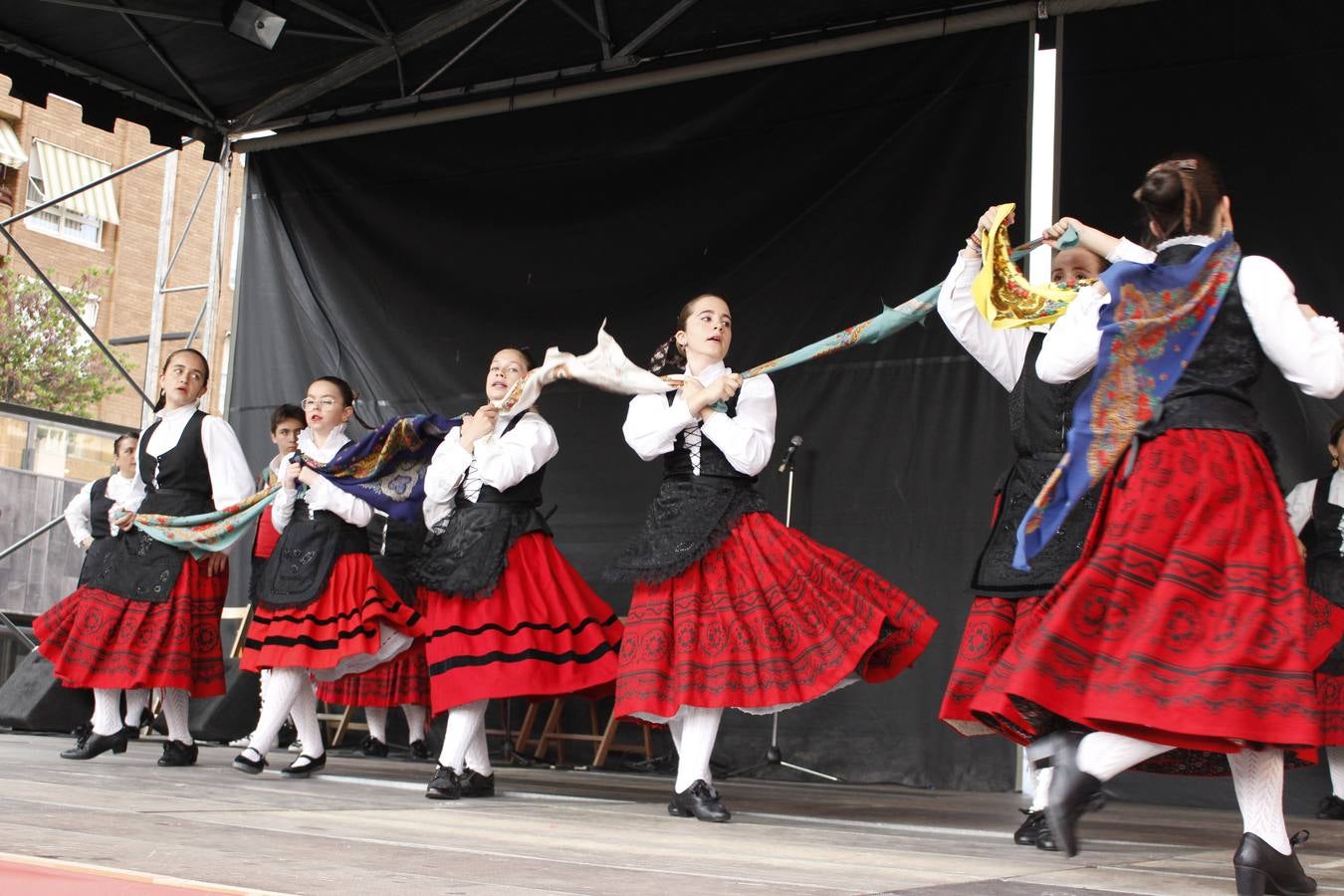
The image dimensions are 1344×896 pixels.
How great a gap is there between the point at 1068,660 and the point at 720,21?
384 centimetres

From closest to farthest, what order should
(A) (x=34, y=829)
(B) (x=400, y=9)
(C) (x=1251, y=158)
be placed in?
1. (A) (x=34, y=829)
2. (C) (x=1251, y=158)
3. (B) (x=400, y=9)

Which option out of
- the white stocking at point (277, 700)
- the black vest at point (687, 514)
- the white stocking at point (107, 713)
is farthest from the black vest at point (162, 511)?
the black vest at point (687, 514)

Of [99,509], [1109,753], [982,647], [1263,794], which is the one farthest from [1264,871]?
[99,509]

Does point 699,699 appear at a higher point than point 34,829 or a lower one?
higher

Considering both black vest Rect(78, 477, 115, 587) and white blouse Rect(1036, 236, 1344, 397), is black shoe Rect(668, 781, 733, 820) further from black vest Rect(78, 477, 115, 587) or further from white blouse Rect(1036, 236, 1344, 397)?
black vest Rect(78, 477, 115, 587)

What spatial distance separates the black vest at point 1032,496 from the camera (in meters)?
3.40

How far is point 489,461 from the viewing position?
4.17 meters

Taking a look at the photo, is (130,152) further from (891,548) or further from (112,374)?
(891,548)

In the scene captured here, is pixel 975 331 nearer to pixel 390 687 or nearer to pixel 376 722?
pixel 390 687

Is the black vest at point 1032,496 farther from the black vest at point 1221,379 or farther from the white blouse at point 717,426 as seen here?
the black vest at point 1221,379

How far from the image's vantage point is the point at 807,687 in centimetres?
356

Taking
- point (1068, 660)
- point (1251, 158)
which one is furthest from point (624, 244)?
point (1068, 660)

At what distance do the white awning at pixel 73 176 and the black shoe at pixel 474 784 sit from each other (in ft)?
43.1

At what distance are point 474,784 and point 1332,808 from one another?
2.79 metres
